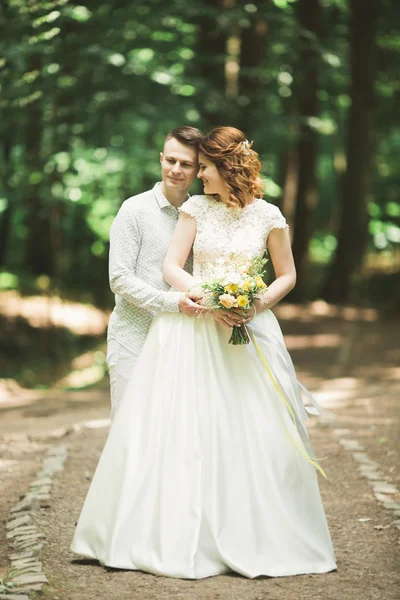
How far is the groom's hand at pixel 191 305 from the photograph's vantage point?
14.8ft

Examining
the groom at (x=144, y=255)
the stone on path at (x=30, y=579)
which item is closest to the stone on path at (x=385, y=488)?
the groom at (x=144, y=255)

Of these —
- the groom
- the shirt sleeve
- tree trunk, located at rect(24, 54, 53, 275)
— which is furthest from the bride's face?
tree trunk, located at rect(24, 54, 53, 275)

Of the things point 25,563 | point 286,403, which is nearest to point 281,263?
point 286,403

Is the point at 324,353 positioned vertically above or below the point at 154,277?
below

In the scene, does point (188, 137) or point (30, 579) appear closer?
point (30, 579)

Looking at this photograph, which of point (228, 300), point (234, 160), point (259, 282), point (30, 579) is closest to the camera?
point (30, 579)

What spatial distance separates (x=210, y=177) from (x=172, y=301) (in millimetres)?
701

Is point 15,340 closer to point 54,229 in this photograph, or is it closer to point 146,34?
point 54,229

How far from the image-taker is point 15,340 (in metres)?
14.9

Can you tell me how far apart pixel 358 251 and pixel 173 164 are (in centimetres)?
1658

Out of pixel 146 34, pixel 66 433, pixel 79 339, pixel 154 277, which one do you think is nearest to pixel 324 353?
pixel 79 339

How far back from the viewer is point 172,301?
459cm

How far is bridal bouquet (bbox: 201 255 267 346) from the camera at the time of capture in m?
4.29

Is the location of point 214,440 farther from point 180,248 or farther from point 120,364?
point 180,248
